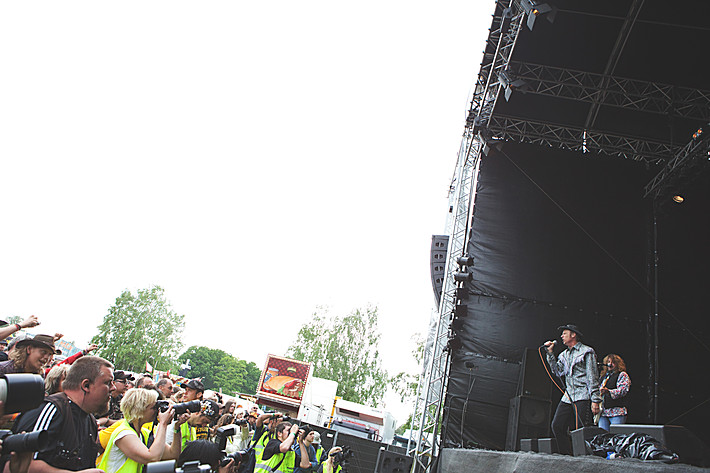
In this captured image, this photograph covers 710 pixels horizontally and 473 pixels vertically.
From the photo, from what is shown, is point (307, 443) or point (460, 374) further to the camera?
point (460, 374)

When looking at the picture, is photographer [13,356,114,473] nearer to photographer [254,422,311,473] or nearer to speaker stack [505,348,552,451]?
photographer [254,422,311,473]

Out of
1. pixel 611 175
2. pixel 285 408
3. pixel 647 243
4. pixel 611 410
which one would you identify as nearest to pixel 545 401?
pixel 611 410

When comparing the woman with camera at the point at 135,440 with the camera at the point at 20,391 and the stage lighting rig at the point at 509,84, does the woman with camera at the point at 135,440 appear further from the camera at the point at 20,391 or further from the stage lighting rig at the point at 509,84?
the stage lighting rig at the point at 509,84

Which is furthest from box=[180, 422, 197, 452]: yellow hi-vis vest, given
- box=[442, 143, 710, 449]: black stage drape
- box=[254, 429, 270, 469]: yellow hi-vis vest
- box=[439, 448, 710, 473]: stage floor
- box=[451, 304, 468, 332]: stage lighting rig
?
box=[451, 304, 468, 332]: stage lighting rig

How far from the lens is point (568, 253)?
855cm

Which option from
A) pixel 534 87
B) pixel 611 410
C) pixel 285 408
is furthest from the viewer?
pixel 285 408

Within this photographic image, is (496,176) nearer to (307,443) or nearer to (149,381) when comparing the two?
(307,443)

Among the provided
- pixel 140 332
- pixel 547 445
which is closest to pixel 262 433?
pixel 547 445

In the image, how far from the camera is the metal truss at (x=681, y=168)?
7.08 meters

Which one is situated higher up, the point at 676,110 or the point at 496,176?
the point at 676,110

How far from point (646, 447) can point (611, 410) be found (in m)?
2.76

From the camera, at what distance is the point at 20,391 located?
4.65 ft

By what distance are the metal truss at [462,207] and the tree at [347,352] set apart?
1676 cm

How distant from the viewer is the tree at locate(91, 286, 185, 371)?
29.3 metres
